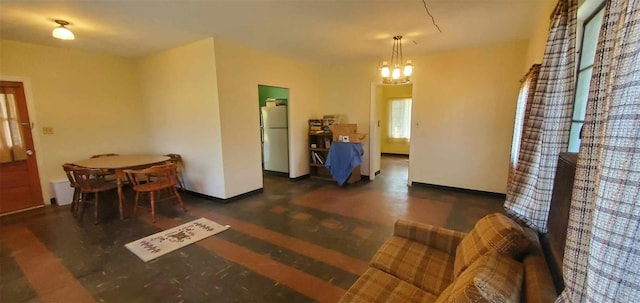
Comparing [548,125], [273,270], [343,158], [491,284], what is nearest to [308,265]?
[273,270]

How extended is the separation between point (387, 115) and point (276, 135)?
4.68 m

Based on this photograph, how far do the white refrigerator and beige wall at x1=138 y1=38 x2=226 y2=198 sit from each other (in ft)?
6.38

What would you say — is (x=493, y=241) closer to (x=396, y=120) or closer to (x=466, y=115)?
(x=466, y=115)

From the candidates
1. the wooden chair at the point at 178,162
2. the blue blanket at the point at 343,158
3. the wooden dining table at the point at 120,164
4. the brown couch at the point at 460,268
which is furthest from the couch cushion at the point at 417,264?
the wooden chair at the point at 178,162

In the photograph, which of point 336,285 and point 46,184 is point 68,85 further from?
point 336,285

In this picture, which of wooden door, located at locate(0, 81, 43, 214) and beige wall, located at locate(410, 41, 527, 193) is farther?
beige wall, located at locate(410, 41, 527, 193)

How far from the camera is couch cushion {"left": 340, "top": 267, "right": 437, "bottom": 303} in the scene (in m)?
1.37

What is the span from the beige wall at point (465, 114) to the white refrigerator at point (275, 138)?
2.16 meters

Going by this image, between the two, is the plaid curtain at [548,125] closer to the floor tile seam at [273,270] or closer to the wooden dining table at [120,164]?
the floor tile seam at [273,270]

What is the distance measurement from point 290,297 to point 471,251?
1.36 metres

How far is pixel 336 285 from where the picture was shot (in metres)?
2.16

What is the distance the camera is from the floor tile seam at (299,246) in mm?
2450

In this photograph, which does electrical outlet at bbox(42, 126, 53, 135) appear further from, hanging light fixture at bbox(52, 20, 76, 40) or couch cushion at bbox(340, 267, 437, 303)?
couch cushion at bbox(340, 267, 437, 303)

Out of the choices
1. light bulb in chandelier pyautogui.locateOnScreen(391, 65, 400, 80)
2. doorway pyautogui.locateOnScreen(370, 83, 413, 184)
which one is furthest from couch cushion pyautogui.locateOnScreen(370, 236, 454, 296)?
doorway pyautogui.locateOnScreen(370, 83, 413, 184)
